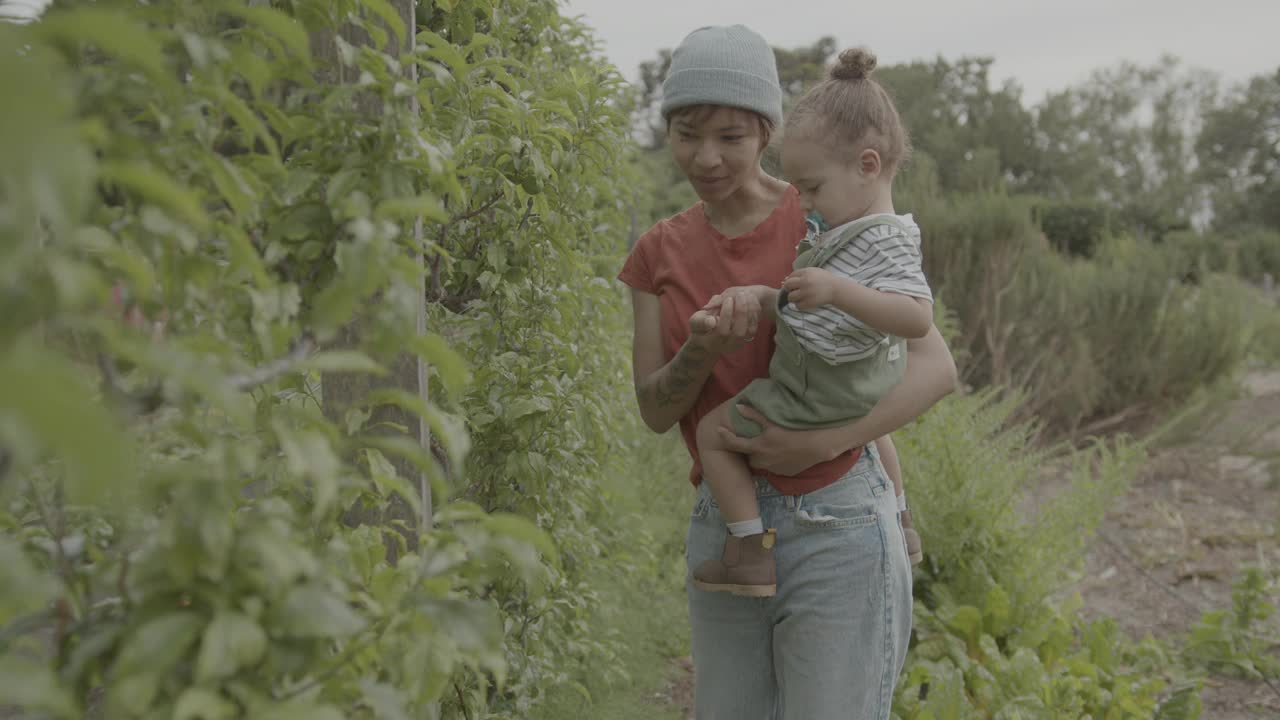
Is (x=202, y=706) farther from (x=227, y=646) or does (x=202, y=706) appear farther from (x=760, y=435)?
(x=760, y=435)

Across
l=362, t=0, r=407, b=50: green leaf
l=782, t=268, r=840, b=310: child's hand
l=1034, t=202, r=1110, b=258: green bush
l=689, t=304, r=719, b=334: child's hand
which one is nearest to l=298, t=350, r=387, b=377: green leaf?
l=362, t=0, r=407, b=50: green leaf

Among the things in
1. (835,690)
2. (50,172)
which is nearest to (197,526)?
(50,172)

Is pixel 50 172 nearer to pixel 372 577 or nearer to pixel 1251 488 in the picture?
pixel 372 577

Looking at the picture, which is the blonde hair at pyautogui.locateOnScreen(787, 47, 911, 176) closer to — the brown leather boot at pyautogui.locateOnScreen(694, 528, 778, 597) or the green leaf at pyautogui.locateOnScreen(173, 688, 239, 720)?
the brown leather boot at pyautogui.locateOnScreen(694, 528, 778, 597)

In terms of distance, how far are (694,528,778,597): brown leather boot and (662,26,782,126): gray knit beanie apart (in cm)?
86

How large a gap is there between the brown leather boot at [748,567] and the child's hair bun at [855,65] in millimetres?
955

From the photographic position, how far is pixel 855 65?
77.0 inches

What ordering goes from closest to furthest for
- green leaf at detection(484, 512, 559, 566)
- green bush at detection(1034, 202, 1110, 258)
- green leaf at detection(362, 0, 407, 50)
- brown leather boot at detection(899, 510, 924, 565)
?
green leaf at detection(484, 512, 559, 566)
green leaf at detection(362, 0, 407, 50)
brown leather boot at detection(899, 510, 924, 565)
green bush at detection(1034, 202, 1110, 258)

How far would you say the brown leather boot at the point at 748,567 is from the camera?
1845 millimetres

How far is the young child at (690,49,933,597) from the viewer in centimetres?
184

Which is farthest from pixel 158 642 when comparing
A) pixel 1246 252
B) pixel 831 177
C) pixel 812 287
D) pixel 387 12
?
pixel 1246 252

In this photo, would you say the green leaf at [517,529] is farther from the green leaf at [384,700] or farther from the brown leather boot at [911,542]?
the brown leather boot at [911,542]

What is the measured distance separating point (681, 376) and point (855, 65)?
740 millimetres

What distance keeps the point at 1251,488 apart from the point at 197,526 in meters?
8.92
